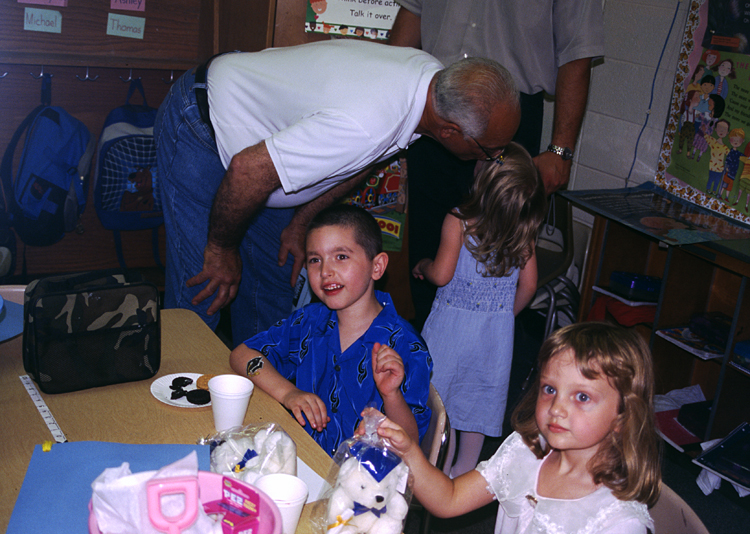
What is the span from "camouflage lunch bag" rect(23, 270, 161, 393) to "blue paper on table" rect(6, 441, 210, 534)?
0.22 m

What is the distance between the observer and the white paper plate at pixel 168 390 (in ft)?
4.11

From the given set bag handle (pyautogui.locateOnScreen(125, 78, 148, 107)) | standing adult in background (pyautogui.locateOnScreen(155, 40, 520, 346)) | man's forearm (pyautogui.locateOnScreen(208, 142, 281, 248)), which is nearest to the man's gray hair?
standing adult in background (pyautogui.locateOnScreen(155, 40, 520, 346))

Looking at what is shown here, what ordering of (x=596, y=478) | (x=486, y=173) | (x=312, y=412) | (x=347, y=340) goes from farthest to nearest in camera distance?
(x=486, y=173) → (x=347, y=340) → (x=312, y=412) → (x=596, y=478)

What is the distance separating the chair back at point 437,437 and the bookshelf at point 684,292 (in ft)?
5.04

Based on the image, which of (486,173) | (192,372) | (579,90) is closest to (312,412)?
(192,372)

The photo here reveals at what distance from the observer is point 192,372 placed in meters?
1.39

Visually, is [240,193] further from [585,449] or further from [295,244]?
[585,449]

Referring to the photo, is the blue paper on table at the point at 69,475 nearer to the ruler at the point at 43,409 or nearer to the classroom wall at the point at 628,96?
the ruler at the point at 43,409

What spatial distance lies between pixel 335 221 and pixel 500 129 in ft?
1.63

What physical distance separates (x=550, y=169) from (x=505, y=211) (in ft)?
1.26

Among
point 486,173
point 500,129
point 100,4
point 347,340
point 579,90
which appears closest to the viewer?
point 347,340

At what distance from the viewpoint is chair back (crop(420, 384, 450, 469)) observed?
4.20 ft

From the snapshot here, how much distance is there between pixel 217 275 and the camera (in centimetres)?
192

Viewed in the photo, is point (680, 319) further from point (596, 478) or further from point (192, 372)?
point (192, 372)
